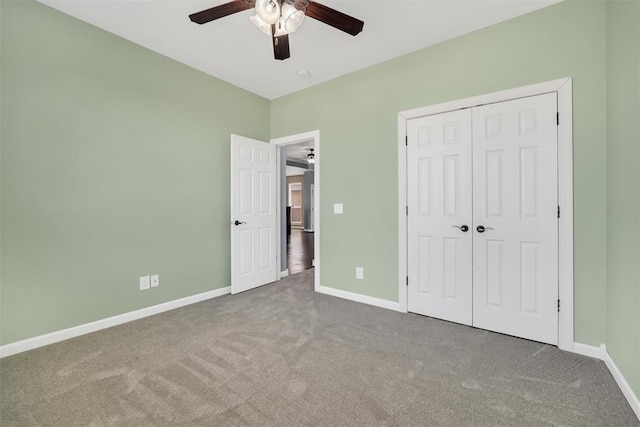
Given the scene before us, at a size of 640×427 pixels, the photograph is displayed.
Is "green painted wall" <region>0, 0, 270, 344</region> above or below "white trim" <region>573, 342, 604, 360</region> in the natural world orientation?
above

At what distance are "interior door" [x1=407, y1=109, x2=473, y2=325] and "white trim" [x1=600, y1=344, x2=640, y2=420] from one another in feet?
2.91

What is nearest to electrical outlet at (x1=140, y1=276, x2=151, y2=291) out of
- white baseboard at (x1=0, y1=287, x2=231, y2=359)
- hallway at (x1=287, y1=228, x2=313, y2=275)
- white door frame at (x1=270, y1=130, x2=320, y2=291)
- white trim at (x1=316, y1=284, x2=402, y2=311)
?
white baseboard at (x1=0, y1=287, x2=231, y2=359)

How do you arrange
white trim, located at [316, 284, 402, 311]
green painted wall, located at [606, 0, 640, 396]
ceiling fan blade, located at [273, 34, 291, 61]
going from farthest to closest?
white trim, located at [316, 284, 402, 311] → ceiling fan blade, located at [273, 34, 291, 61] → green painted wall, located at [606, 0, 640, 396]

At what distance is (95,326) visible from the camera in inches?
97.4

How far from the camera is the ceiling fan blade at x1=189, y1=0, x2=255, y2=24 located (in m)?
1.78

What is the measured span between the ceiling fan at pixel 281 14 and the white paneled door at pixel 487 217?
1.37m

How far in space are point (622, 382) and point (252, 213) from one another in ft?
11.9

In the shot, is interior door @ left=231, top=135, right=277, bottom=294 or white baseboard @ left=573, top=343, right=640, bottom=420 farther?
interior door @ left=231, top=135, right=277, bottom=294

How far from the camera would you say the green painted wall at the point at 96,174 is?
2.10 m

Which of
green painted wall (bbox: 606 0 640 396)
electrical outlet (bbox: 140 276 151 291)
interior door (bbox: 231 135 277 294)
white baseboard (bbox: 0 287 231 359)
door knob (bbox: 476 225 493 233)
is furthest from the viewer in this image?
interior door (bbox: 231 135 277 294)

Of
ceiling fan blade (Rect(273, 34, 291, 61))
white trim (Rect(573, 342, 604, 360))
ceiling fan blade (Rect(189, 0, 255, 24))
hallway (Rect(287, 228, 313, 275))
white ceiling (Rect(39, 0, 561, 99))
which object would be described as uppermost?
white ceiling (Rect(39, 0, 561, 99))

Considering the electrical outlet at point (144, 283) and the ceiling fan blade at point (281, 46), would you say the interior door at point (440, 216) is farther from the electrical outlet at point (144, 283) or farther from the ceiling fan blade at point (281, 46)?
the electrical outlet at point (144, 283)

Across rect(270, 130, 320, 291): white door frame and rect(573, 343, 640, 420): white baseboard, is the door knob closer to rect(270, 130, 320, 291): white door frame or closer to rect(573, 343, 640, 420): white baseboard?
rect(573, 343, 640, 420): white baseboard

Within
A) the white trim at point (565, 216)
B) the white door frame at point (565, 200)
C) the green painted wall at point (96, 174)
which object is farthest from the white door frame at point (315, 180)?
the white trim at point (565, 216)
